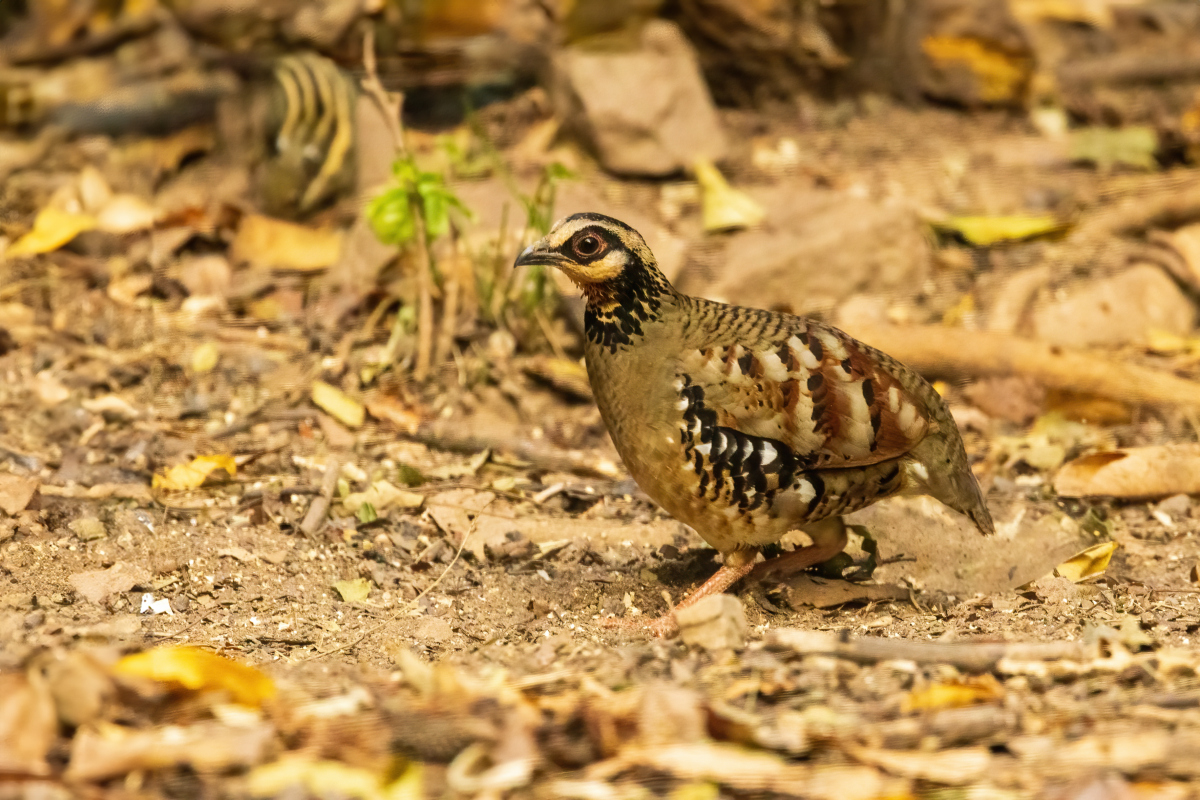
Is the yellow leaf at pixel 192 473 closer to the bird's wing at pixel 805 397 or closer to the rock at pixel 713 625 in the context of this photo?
the bird's wing at pixel 805 397

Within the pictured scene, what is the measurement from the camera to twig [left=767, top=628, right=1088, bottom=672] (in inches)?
137

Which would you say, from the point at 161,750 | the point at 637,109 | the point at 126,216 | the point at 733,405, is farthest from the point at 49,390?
the point at 637,109

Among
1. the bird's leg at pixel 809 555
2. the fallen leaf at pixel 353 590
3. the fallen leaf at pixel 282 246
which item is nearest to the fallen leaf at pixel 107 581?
the fallen leaf at pixel 353 590

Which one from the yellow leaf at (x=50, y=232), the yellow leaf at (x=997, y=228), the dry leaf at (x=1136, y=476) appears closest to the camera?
the dry leaf at (x=1136, y=476)

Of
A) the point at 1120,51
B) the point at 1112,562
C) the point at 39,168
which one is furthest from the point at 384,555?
the point at 1120,51

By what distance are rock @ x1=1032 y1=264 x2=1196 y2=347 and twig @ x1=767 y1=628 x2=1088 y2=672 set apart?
3.69 m

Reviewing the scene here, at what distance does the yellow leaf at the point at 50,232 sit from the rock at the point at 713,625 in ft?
15.8

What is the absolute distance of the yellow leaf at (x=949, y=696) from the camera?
3221 millimetres

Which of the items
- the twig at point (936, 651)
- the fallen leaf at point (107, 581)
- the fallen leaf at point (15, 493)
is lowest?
the fallen leaf at point (107, 581)

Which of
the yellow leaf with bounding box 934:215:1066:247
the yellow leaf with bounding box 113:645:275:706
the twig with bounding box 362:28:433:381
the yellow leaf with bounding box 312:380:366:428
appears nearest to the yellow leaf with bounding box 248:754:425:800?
the yellow leaf with bounding box 113:645:275:706

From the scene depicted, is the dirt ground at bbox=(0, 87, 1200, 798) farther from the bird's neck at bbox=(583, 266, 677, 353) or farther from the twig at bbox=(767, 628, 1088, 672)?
the bird's neck at bbox=(583, 266, 677, 353)

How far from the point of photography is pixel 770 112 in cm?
910

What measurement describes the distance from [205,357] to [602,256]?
110 inches

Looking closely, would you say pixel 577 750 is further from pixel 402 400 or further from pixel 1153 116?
pixel 1153 116
